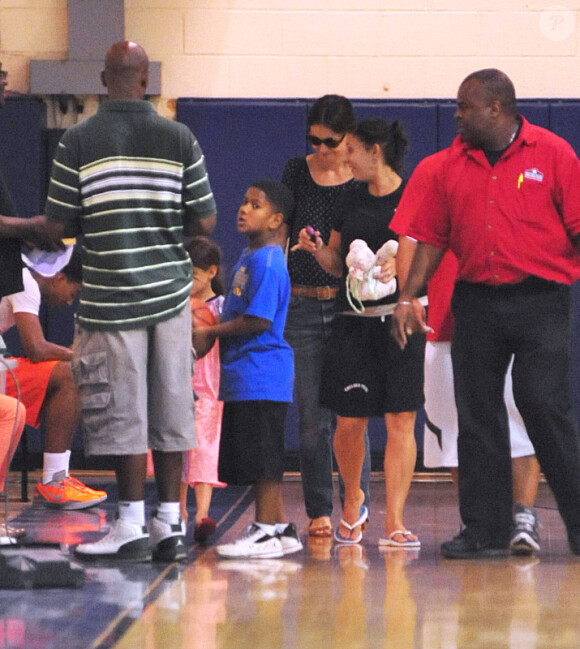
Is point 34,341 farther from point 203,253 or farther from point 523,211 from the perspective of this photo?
point 523,211

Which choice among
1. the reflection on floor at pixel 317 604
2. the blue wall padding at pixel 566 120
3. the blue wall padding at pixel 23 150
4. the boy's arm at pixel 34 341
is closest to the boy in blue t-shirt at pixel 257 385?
the reflection on floor at pixel 317 604

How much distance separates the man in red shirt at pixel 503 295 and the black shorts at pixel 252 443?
0.51 meters

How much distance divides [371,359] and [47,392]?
1.83m

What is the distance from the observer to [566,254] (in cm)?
379

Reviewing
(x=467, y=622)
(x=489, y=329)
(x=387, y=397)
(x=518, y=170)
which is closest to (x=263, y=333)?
(x=387, y=397)

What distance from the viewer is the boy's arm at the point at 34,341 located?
5.14 meters

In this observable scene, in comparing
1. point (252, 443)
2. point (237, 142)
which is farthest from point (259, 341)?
point (237, 142)

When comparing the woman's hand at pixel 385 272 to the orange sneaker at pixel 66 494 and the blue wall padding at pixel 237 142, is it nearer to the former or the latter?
the orange sneaker at pixel 66 494

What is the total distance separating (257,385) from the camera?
3844 millimetres

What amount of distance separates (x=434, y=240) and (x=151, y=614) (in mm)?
1608

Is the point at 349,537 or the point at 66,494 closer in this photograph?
the point at 349,537

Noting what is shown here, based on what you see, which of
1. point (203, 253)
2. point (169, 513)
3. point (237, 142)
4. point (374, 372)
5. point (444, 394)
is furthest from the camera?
point (237, 142)

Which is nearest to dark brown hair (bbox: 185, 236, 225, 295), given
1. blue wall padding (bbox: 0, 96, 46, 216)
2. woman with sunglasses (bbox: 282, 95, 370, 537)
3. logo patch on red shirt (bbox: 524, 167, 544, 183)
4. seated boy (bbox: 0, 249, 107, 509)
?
woman with sunglasses (bbox: 282, 95, 370, 537)

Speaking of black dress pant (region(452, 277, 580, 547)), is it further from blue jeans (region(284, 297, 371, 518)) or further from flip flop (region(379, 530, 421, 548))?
blue jeans (region(284, 297, 371, 518))
